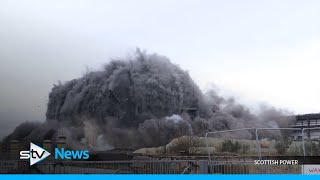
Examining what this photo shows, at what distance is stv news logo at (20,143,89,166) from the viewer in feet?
16.3

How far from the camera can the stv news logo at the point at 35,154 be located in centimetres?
498

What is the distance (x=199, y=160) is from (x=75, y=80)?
1.98 m

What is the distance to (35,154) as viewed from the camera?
5008 mm

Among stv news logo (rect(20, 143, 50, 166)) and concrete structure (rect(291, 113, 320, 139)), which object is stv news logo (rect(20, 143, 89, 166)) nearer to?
stv news logo (rect(20, 143, 50, 166))

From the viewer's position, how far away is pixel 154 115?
16.4 ft

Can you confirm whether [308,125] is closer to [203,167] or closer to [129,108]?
[203,167]

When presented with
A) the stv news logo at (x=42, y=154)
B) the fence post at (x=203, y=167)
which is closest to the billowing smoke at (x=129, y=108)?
the stv news logo at (x=42, y=154)

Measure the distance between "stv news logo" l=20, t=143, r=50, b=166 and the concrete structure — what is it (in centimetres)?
332

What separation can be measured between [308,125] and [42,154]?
358 cm

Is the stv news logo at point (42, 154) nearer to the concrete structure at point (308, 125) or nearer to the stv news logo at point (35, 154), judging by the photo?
the stv news logo at point (35, 154)

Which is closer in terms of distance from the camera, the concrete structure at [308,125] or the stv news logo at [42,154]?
the stv news logo at [42,154]

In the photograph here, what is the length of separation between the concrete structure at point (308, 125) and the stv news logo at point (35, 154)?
332 centimetres

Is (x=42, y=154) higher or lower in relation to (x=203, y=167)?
higher

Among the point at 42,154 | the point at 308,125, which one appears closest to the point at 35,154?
the point at 42,154
